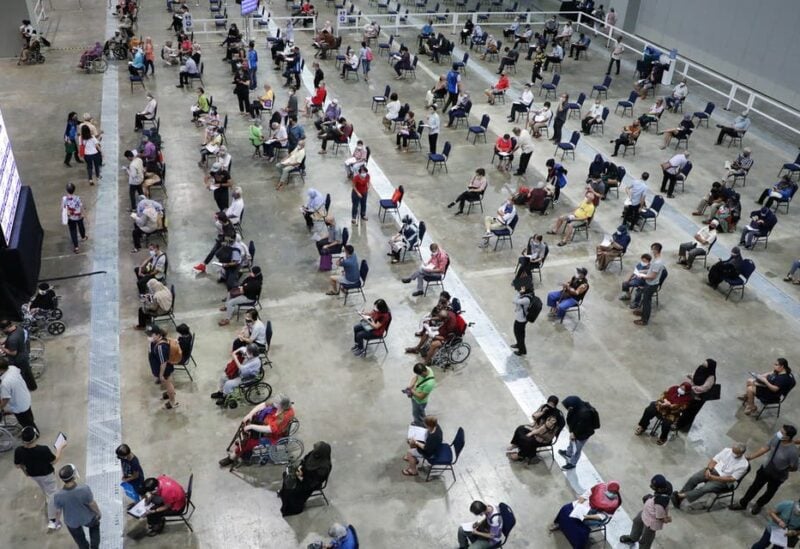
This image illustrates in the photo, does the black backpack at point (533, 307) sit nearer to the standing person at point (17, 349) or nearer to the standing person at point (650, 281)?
the standing person at point (650, 281)

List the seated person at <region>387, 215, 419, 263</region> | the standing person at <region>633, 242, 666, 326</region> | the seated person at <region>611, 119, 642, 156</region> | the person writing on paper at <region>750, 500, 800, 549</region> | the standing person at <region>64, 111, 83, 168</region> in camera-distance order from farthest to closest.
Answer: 1. the seated person at <region>611, 119, 642, 156</region>
2. the standing person at <region>64, 111, 83, 168</region>
3. the seated person at <region>387, 215, 419, 263</region>
4. the standing person at <region>633, 242, 666, 326</region>
5. the person writing on paper at <region>750, 500, 800, 549</region>

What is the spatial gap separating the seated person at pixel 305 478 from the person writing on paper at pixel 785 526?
531 cm

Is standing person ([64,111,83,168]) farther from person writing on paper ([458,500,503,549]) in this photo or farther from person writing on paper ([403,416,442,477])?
person writing on paper ([458,500,503,549])

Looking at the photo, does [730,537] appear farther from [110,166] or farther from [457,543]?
[110,166]

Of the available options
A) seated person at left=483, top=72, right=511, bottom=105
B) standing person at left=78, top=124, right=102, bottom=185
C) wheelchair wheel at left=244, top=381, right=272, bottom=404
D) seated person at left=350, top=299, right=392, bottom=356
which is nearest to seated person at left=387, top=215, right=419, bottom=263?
seated person at left=350, top=299, right=392, bottom=356

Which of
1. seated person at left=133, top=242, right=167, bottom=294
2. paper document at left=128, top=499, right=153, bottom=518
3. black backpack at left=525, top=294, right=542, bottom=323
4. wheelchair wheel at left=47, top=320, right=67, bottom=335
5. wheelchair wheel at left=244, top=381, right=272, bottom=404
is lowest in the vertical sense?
wheelchair wheel at left=47, top=320, right=67, bottom=335

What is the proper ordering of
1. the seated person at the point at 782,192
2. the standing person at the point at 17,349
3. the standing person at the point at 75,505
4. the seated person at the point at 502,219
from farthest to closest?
the seated person at the point at 782,192 → the seated person at the point at 502,219 → the standing person at the point at 17,349 → the standing person at the point at 75,505

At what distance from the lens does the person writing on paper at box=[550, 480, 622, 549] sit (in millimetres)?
8222

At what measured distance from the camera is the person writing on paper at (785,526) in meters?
8.02

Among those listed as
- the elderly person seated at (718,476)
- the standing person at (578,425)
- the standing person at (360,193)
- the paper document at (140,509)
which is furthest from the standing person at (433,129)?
the paper document at (140,509)

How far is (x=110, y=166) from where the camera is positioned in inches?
680

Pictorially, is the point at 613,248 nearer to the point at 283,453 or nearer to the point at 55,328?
the point at 283,453

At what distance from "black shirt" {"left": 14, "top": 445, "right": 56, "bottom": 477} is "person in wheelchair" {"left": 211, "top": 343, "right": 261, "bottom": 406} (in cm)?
257

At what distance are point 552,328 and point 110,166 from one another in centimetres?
1179
